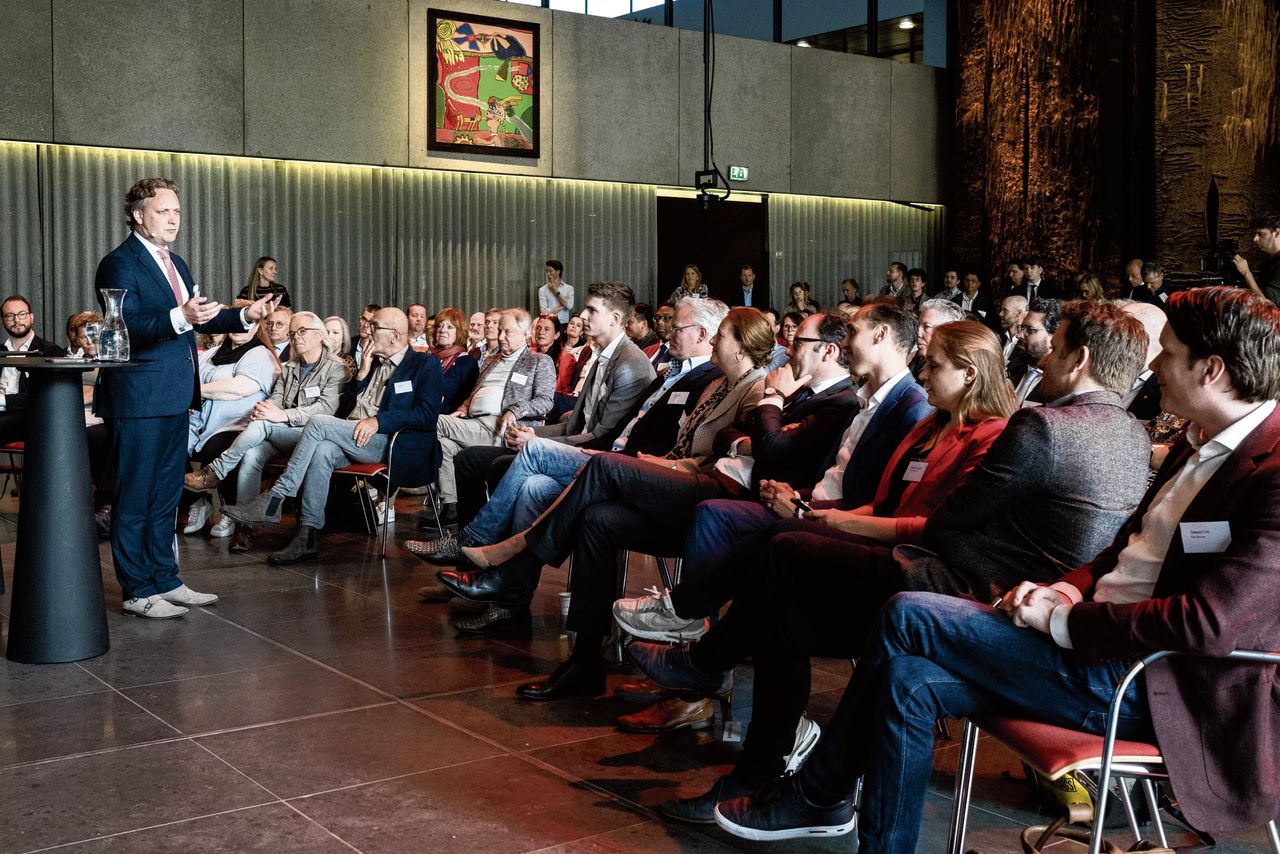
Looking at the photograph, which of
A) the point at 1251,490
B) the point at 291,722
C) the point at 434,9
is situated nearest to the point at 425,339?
the point at 434,9

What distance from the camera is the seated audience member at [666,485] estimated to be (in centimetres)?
349

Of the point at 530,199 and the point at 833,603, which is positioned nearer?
the point at 833,603

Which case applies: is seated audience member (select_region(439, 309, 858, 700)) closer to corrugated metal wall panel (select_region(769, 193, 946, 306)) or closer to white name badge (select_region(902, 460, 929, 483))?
white name badge (select_region(902, 460, 929, 483))

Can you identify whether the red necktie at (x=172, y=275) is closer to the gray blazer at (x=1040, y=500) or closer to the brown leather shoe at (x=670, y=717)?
the brown leather shoe at (x=670, y=717)

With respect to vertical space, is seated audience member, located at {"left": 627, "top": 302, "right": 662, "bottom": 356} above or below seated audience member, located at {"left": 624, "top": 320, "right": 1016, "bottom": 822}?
A: above

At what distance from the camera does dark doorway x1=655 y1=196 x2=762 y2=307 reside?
13.4 meters

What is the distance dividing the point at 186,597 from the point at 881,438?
2.80 m

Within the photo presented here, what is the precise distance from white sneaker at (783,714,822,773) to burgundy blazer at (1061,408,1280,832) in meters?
0.83

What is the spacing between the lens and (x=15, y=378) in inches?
252

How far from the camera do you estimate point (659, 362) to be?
7.23m

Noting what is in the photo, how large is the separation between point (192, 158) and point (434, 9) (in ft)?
8.45

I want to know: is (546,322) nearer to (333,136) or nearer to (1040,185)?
(333,136)

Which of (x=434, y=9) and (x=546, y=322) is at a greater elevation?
(x=434, y=9)

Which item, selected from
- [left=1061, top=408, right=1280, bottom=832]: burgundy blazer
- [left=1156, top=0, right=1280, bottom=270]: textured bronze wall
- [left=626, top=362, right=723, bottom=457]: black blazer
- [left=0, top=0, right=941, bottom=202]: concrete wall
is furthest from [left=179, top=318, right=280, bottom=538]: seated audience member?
[left=1156, top=0, right=1280, bottom=270]: textured bronze wall
